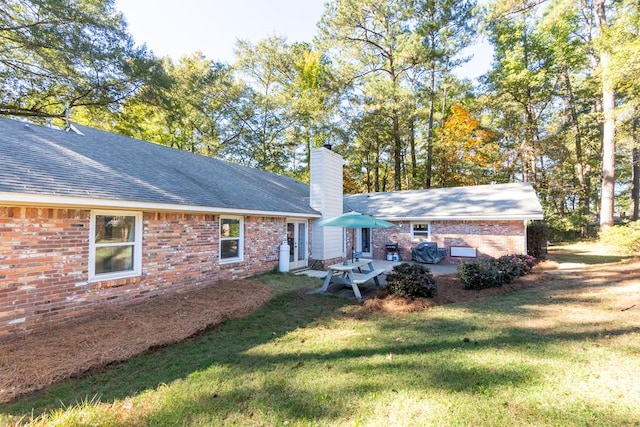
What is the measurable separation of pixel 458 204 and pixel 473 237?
193cm

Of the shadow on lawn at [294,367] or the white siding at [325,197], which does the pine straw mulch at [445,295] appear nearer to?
the shadow on lawn at [294,367]

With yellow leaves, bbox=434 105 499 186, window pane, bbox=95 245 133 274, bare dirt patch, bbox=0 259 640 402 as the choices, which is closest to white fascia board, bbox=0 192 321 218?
window pane, bbox=95 245 133 274

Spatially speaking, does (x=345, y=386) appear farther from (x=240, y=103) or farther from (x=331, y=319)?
(x=240, y=103)

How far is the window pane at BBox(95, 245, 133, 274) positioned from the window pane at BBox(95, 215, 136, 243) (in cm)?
17

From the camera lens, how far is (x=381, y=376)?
3613 mm

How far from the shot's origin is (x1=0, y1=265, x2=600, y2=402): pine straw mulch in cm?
379

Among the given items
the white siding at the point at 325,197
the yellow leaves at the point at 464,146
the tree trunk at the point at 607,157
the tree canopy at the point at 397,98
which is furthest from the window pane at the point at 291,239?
the yellow leaves at the point at 464,146

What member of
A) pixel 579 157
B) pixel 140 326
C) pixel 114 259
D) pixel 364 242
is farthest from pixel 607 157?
pixel 114 259

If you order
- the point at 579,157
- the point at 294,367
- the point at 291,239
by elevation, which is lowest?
the point at 294,367

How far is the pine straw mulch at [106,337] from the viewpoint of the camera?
12.3 feet

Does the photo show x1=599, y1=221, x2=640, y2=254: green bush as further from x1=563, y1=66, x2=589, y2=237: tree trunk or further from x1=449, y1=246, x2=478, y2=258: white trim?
x1=563, y1=66, x2=589, y2=237: tree trunk

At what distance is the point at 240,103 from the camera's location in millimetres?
23484

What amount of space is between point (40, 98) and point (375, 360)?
18.5m

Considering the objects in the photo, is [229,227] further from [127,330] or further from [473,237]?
[473,237]
